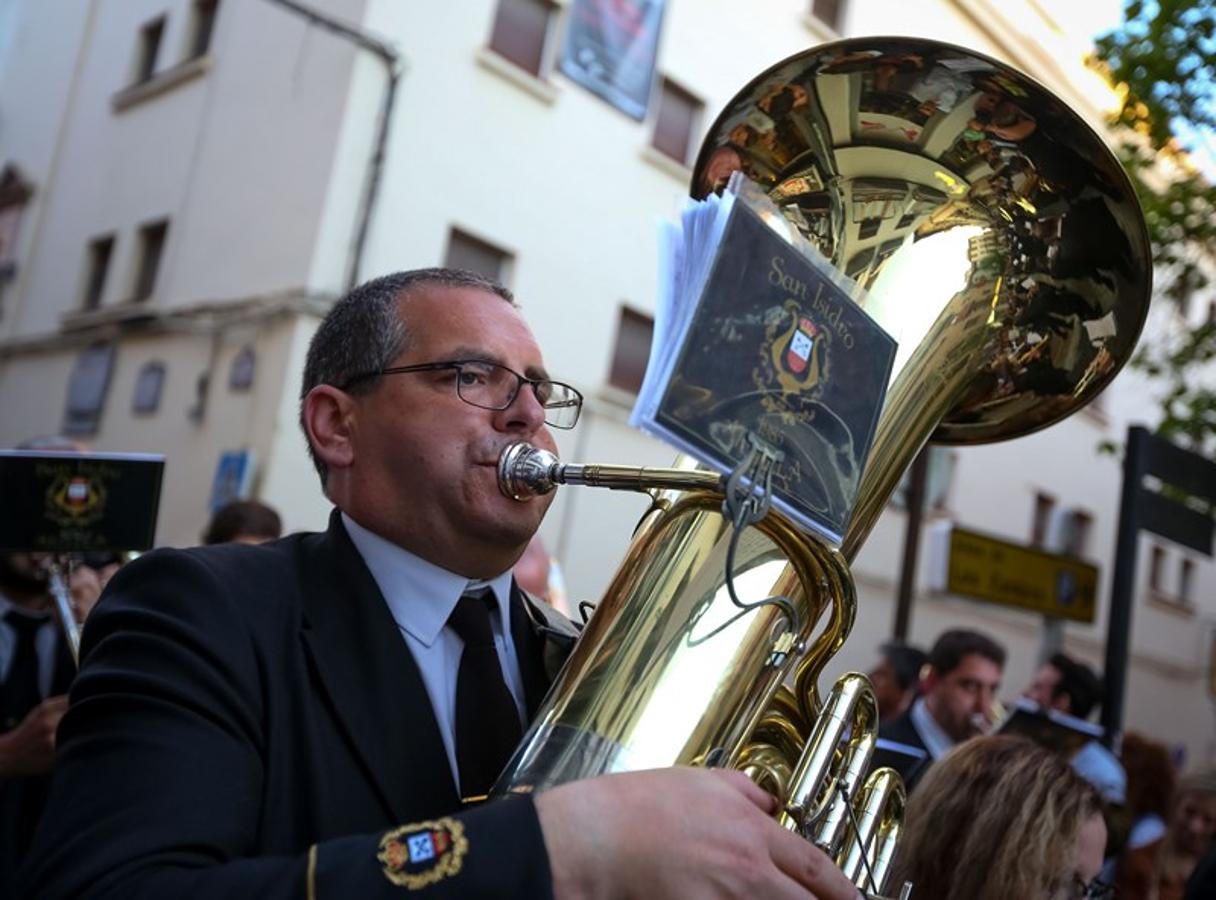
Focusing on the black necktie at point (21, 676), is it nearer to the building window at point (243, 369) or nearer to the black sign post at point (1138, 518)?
the black sign post at point (1138, 518)

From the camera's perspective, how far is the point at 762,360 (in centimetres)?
125

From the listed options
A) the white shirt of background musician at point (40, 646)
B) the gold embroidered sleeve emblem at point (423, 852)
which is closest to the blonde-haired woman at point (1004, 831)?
the gold embroidered sleeve emblem at point (423, 852)

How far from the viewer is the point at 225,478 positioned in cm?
1077

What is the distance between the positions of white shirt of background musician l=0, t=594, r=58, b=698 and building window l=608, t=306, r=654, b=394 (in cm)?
947

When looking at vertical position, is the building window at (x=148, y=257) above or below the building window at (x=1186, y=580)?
above

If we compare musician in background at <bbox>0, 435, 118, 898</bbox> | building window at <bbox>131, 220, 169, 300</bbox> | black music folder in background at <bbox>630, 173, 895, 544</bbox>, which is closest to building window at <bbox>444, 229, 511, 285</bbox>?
building window at <bbox>131, 220, 169, 300</bbox>

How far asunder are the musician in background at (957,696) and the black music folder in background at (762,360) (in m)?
3.72

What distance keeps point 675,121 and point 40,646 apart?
11166 mm

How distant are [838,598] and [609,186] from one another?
37.2 ft

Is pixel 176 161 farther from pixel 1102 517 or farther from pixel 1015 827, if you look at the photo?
pixel 1102 517

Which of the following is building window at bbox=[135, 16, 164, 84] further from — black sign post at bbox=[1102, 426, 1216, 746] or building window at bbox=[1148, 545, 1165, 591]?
building window at bbox=[1148, 545, 1165, 591]

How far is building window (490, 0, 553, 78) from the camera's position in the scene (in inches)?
467

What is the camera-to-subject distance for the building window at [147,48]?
45.7ft

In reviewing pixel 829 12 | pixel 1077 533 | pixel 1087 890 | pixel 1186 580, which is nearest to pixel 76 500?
pixel 1087 890
